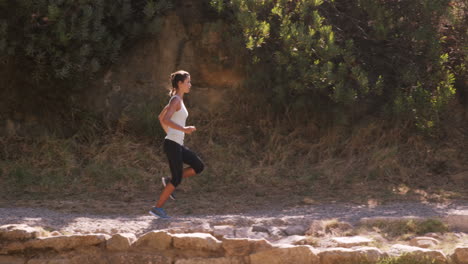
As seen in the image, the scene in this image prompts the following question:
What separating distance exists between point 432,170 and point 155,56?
15.5 ft

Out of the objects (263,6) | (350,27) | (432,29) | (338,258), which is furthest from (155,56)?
(338,258)

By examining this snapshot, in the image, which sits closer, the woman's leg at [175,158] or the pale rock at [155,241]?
the pale rock at [155,241]

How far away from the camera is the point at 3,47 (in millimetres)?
9047

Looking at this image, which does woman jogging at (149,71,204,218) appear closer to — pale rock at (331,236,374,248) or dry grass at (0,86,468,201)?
pale rock at (331,236,374,248)

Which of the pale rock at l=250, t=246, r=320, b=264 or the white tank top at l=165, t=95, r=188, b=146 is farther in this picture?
the white tank top at l=165, t=95, r=188, b=146

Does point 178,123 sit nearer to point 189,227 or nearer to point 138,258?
point 189,227

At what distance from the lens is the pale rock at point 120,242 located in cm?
575

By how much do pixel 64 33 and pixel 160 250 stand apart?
14.6ft

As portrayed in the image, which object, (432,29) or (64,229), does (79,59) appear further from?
(432,29)

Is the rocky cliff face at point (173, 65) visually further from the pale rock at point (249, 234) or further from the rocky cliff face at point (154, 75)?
the pale rock at point (249, 234)

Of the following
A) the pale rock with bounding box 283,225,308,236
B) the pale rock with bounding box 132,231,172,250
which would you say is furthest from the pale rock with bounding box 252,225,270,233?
the pale rock with bounding box 132,231,172,250

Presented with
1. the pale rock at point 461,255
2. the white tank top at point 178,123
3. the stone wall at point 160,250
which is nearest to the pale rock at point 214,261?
the stone wall at point 160,250

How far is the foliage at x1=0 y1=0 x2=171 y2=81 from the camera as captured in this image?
9.02 meters

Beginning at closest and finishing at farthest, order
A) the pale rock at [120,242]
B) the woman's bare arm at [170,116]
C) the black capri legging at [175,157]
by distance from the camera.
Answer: the pale rock at [120,242] < the woman's bare arm at [170,116] < the black capri legging at [175,157]
